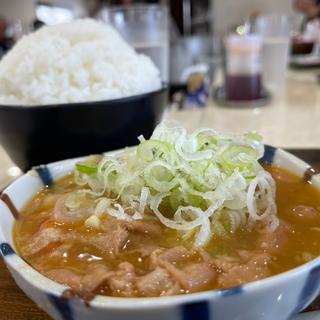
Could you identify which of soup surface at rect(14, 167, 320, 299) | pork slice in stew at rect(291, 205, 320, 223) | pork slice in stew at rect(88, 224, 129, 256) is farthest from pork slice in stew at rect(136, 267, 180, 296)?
pork slice in stew at rect(291, 205, 320, 223)

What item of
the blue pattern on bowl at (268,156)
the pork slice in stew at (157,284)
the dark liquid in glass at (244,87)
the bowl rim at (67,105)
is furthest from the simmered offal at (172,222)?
the dark liquid in glass at (244,87)

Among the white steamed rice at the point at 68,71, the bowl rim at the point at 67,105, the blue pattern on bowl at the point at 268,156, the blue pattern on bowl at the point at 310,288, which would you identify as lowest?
the blue pattern on bowl at the point at 310,288

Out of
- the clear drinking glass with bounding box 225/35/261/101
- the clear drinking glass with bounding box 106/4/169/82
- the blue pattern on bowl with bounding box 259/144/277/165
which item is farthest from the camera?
the clear drinking glass with bounding box 106/4/169/82

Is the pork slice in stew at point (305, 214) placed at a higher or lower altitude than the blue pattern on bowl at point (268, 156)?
lower

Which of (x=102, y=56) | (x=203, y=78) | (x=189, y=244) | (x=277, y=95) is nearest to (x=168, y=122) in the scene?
(x=189, y=244)

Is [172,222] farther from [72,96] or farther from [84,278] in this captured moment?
[72,96]

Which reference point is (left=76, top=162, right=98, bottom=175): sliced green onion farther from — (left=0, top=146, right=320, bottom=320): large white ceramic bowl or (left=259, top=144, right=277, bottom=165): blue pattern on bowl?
(left=259, top=144, right=277, bottom=165): blue pattern on bowl

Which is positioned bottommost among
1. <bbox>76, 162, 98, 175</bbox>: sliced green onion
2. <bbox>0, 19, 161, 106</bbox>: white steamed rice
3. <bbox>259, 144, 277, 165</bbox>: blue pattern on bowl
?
<bbox>259, 144, 277, 165</bbox>: blue pattern on bowl

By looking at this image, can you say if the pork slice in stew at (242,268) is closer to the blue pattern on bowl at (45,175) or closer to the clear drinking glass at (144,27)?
the blue pattern on bowl at (45,175)

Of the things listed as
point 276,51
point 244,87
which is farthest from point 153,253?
point 276,51
